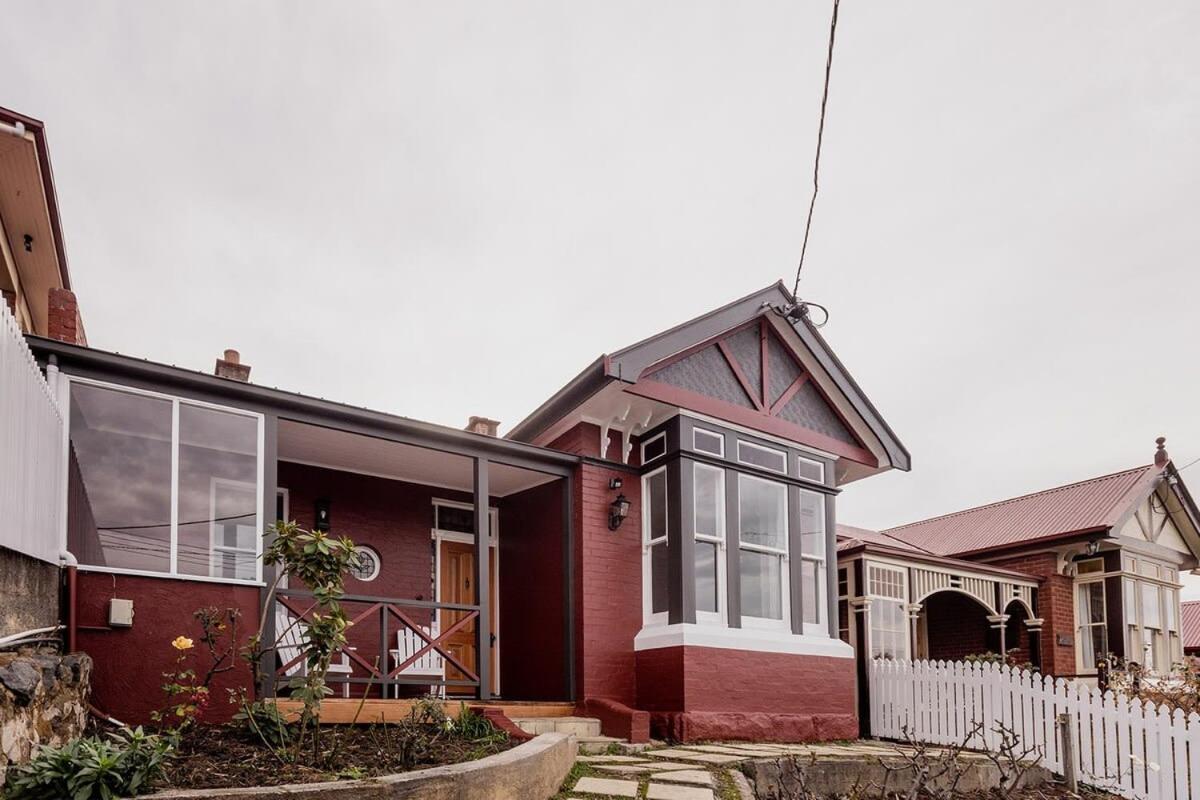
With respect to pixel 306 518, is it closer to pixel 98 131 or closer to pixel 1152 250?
pixel 98 131

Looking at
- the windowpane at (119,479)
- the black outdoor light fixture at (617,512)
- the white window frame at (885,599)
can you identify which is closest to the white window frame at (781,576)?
the black outdoor light fixture at (617,512)

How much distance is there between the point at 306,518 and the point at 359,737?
167 inches

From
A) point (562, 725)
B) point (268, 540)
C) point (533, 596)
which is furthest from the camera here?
point (533, 596)

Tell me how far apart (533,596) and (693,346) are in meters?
3.36

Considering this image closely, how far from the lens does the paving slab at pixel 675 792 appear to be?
20.4 ft

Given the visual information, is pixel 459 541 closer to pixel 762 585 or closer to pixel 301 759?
pixel 762 585

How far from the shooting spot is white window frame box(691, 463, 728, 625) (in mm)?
10258

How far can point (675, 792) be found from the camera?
6.39 metres

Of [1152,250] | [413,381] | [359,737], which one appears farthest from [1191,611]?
[359,737]

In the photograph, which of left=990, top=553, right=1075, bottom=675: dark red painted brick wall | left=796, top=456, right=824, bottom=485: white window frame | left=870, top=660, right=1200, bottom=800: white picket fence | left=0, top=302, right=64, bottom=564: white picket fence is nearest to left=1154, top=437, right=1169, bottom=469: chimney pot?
left=990, top=553, right=1075, bottom=675: dark red painted brick wall

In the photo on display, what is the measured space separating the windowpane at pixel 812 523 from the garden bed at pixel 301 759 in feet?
17.2

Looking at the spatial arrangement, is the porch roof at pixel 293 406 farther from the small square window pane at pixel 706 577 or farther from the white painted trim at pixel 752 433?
the small square window pane at pixel 706 577

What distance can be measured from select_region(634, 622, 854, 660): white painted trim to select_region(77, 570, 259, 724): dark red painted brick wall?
4084 millimetres

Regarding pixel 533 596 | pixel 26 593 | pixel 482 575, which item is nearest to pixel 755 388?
pixel 533 596
